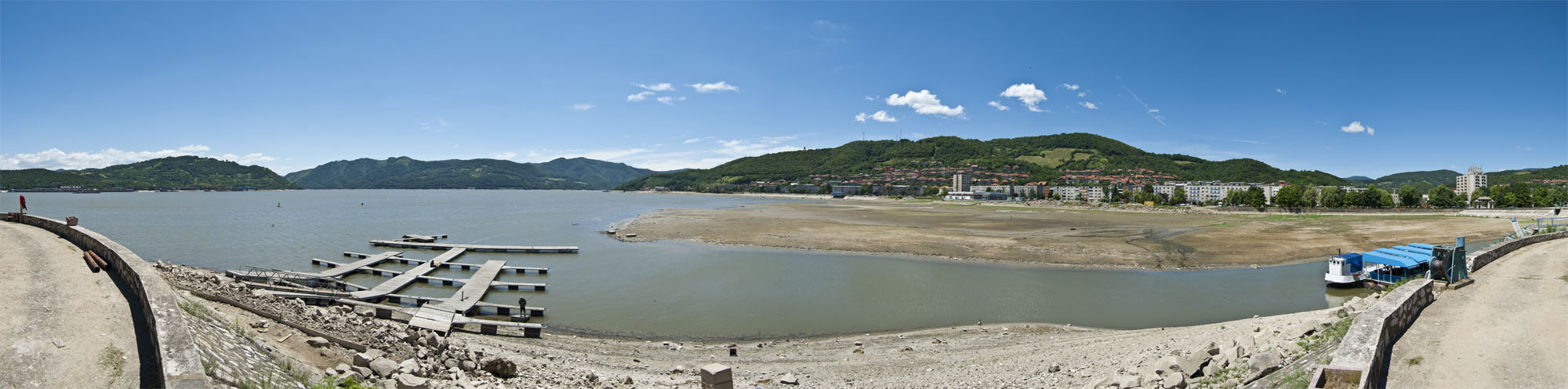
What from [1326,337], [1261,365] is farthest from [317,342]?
[1326,337]

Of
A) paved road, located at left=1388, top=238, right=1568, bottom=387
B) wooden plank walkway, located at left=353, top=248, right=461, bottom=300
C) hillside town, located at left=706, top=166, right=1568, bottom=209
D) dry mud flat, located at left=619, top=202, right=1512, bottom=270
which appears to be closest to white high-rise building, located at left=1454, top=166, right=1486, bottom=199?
hillside town, located at left=706, top=166, right=1568, bottom=209

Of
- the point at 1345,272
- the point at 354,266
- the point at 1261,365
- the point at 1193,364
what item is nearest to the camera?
the point at 1261,365

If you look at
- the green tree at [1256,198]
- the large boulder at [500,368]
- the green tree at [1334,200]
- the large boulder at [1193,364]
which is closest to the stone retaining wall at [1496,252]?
the large boulder at [1193,364]

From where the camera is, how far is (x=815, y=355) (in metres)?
13.4

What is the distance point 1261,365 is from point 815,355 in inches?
321

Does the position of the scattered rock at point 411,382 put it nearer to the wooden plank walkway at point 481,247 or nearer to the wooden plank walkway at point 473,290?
the wooden plank walkway at point 473,290

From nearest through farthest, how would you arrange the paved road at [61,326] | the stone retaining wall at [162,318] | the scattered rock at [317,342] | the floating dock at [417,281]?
the stone retaining wall at [162,318], the paved road at [61,326], the scattered rock at [317,342], the floating dock at [417,281]

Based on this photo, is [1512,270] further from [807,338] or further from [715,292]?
[715,292]

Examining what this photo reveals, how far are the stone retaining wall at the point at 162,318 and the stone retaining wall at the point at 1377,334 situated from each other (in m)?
10.9

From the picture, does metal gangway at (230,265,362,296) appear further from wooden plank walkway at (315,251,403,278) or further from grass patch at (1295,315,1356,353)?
grass patch at (1295,315,1356,353)

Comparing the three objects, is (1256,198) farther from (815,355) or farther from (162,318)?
(162,318)

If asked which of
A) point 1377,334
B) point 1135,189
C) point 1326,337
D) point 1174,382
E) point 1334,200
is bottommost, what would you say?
point 1174,382

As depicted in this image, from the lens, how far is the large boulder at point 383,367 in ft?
27.3

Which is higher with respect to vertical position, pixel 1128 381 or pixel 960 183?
pixel 960 183
